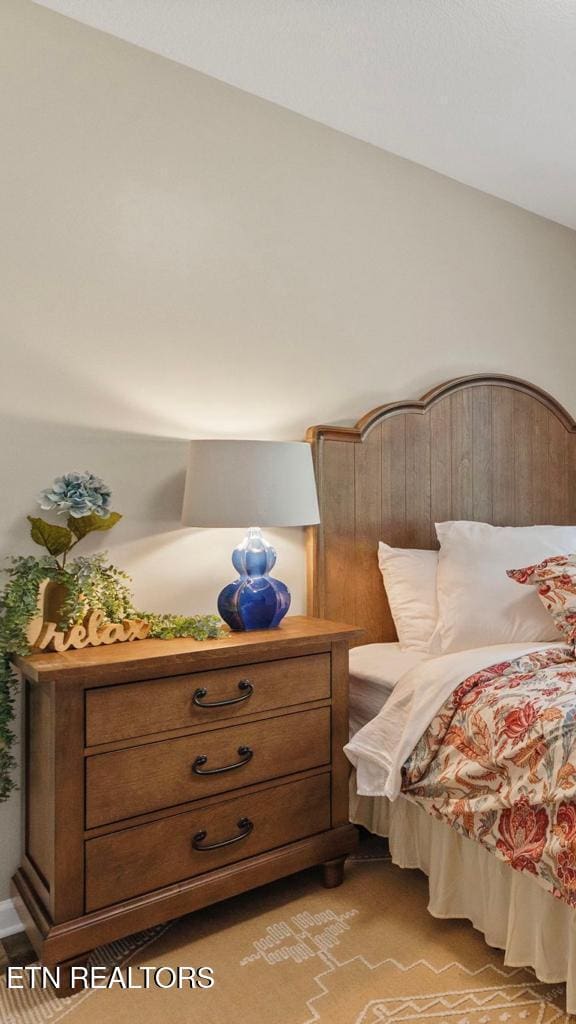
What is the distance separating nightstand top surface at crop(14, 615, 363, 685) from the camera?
159 centimetres

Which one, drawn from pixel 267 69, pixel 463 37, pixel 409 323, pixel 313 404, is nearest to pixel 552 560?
pixel 313 404

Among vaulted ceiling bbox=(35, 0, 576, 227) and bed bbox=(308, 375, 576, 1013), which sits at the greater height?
vaulted ceiling bbox=(35, 0, 576, 227)

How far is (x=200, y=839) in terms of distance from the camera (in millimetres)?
1781

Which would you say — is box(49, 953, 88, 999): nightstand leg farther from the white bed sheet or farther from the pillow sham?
the pillow sham

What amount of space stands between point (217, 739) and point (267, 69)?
7.03 feet

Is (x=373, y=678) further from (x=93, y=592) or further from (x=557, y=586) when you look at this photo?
(x=93, y=592)

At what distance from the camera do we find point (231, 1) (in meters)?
1.96

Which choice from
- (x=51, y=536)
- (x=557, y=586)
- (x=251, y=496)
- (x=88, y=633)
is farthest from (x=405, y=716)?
(x=51, y=536)

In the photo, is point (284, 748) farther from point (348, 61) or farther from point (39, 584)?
point (348, 61)

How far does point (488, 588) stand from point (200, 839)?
122cm

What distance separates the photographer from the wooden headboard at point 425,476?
2.49 metres

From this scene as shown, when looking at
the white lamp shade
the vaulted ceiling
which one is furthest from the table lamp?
the vaulted ceiling

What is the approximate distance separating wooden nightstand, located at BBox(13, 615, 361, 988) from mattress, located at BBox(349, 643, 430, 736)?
0.50 ft

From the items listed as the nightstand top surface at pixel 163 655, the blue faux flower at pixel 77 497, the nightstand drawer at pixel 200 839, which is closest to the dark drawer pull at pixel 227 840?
the nightstand drawer at pixel 200 839
